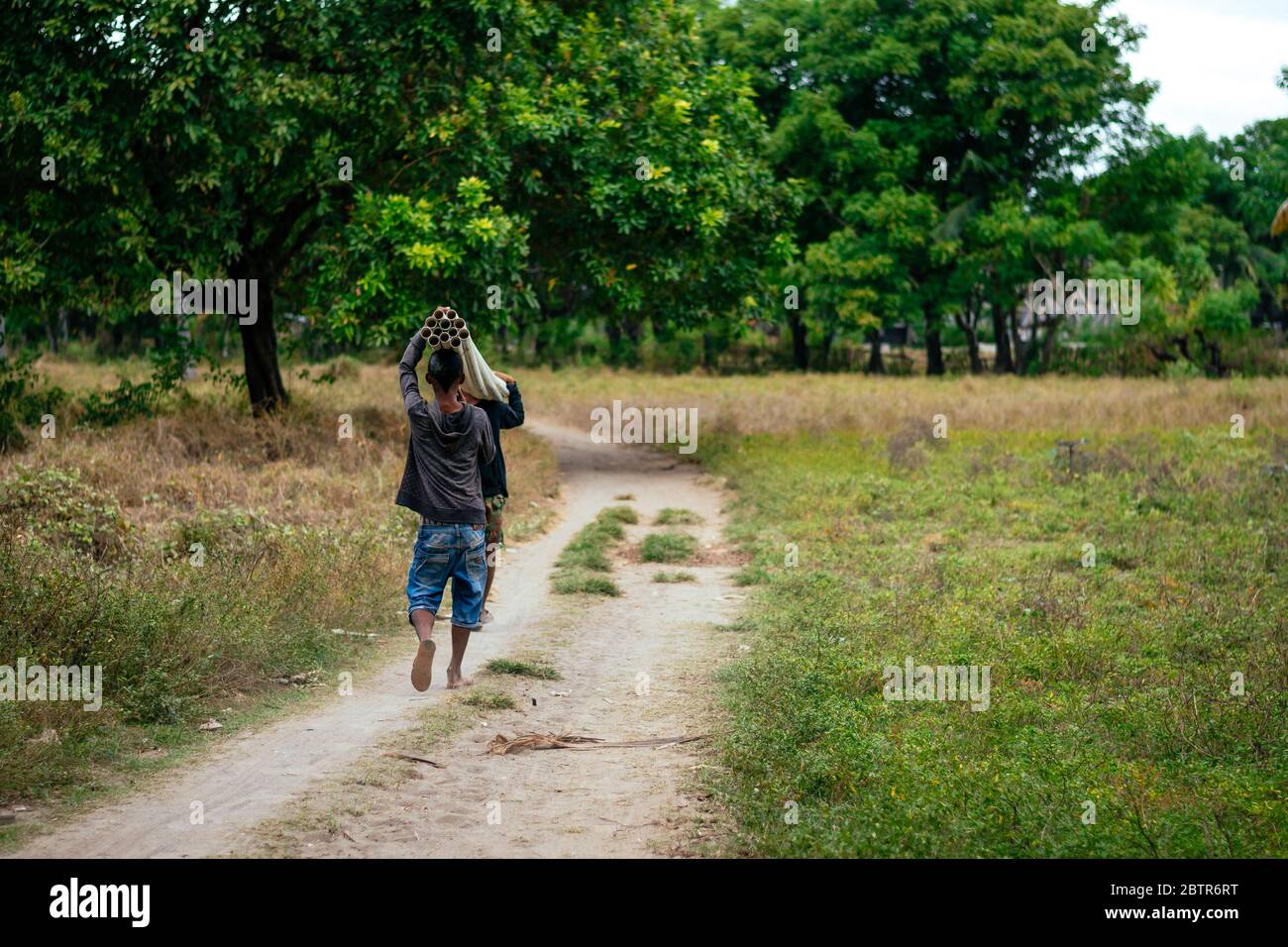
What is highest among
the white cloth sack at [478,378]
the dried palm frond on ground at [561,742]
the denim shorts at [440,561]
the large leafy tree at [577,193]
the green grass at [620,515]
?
the large leafy tree at [577,193]

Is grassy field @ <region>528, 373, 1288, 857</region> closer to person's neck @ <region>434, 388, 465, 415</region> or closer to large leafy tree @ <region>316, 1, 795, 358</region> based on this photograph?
person's neck @ <region>434, 388, 465, 415</region>

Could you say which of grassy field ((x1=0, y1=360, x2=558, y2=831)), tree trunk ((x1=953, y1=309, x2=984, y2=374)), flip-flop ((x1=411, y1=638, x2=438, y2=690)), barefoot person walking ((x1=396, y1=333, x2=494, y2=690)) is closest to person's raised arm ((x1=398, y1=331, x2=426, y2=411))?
barefoot person walking ((x1=396, y1=333, x2=494, y2=690))

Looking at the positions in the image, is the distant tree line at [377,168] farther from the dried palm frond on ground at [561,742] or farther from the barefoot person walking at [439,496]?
the dried palm frond on ground at [561,742]

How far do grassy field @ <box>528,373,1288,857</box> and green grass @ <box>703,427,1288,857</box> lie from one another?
0.07 feet

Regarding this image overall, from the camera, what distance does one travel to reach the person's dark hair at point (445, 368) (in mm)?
7273

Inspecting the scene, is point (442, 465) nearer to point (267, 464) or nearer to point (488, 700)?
point (488, 700)

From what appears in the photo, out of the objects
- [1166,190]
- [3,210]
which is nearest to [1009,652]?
[3,210]

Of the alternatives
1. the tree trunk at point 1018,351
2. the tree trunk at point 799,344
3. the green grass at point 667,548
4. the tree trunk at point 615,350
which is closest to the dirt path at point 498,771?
the green grass at point 667,548

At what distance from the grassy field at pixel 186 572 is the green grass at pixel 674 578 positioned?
2460 mm

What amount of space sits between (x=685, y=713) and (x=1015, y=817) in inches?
99.7

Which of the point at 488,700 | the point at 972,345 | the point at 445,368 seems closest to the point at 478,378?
the point at 445,368

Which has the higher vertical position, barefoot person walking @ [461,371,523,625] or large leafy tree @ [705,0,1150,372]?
large leafy tree @ [705,0,1150,372]

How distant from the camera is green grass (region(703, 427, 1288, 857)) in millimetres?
5289
